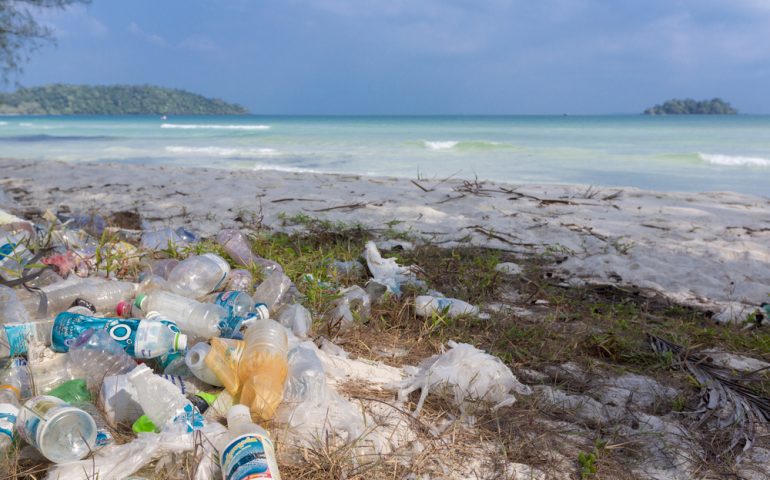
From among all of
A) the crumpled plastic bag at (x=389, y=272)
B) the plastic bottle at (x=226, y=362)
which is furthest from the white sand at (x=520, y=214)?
the plastic bottle at (x=226, y=362)

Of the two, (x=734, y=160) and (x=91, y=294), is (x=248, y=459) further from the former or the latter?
(x=734, y=160)

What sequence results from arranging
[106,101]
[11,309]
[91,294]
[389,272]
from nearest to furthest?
[11,309]
[91,294]
[389,272]
[106,101]

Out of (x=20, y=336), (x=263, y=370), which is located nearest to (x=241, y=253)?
(x=20, y=336)

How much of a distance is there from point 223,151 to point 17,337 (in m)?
13.5

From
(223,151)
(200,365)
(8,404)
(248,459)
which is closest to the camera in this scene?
(248,459)

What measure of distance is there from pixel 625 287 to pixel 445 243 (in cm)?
123

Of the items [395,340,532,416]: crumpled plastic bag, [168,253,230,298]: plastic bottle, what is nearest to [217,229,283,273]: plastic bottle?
[168,253,230,298]: plastic bottle

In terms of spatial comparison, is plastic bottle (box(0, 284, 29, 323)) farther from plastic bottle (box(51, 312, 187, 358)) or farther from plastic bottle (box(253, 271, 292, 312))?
plastic bottle (box(253, 271, 292, 312))

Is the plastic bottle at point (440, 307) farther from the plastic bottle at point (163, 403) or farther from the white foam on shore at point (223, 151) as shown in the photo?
the white foam on shore at point (223, 151)

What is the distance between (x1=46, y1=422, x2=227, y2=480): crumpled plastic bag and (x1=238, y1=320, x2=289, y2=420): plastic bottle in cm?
17

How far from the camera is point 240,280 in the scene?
2633 mm

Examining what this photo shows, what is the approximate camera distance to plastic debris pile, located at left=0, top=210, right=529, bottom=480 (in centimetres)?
137

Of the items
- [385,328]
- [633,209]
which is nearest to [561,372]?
[385,328]

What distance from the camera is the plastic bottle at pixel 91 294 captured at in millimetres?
2223
